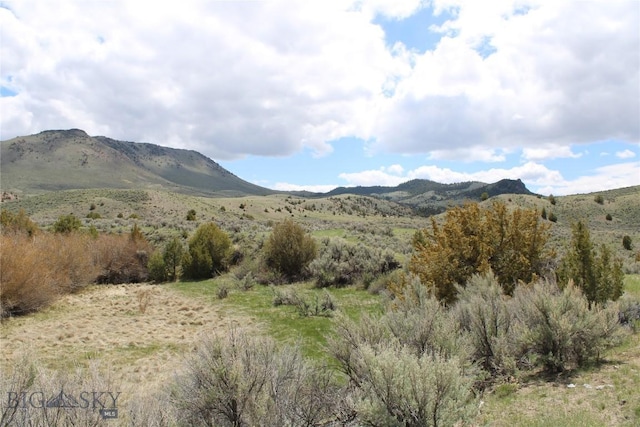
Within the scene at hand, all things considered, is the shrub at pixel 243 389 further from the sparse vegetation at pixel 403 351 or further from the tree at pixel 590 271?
the tree at pixel 590 271

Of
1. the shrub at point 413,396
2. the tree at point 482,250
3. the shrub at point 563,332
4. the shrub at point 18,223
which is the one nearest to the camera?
the shrub at point 413,396

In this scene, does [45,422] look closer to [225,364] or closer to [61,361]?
[225,364]

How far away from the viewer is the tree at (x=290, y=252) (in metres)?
21.6

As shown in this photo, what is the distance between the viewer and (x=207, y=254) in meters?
22.7

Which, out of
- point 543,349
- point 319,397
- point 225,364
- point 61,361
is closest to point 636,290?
point 543,349

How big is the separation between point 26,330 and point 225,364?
1106 cm

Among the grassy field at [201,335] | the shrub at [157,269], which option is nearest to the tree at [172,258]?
the shrub at [157,269]

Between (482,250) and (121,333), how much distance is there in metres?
11.0

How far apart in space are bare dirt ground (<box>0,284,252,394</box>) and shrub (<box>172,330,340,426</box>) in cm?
257

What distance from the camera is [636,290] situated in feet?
44.8

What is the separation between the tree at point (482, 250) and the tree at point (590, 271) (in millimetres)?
1245

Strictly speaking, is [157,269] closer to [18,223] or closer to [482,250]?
[18,223]

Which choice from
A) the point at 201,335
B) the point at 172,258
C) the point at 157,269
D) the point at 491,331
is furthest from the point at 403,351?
the point at 157,269

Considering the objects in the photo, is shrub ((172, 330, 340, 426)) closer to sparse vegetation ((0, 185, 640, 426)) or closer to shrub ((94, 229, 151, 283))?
sparse vegetation ((0, 185, 640, 426))
